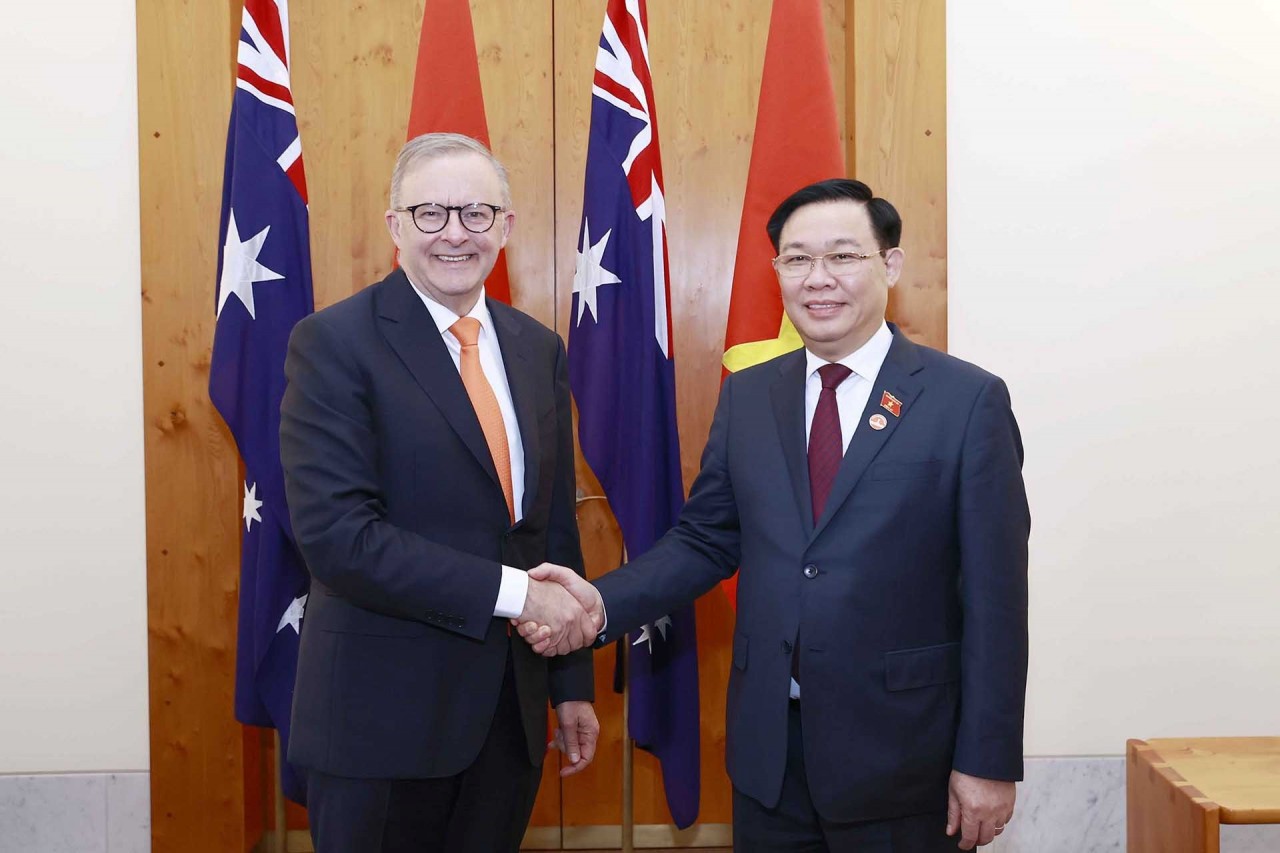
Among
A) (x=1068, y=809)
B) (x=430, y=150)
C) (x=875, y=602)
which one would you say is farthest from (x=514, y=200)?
(x=1068, y=809)

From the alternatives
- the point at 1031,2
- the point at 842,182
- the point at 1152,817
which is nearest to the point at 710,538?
the point at 842,182

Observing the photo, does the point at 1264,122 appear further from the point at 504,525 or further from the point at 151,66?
the point at 151,66

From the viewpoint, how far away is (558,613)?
1707 millimetres

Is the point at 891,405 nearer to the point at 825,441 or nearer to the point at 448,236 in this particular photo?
the point at 825,441

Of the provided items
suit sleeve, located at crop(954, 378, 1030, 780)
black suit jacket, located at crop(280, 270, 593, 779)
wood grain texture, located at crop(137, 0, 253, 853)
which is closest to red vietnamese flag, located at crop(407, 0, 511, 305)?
wood grain texture, located at crop(137, 0, 253, 853)

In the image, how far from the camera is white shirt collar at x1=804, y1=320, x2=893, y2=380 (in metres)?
1.73

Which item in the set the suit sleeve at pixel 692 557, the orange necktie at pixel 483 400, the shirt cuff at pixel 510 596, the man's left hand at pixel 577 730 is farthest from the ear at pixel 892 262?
the man's left hand at pixel 577 730

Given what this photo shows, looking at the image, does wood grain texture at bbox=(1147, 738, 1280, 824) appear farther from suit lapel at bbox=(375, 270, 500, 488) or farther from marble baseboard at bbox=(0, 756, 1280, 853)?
suit lapel at bbox=(375, 270, 500, 488)

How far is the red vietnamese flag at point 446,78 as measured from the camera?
2.51 m

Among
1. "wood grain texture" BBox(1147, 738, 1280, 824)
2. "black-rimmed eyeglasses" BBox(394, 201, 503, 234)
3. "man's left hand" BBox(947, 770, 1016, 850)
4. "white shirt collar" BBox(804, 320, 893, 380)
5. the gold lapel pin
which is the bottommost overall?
"wood grain texture" BBox(1147, 738, 1280, 824)

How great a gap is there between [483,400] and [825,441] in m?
0.63

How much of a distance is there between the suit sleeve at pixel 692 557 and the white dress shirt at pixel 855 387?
0.60ft

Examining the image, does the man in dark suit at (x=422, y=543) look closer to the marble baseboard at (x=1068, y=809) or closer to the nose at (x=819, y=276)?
the nose at (x=819, y=276)

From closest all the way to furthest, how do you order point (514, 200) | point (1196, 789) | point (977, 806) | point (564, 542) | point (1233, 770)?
point (977, 806) < point (564, 542) < point (1196, 789) < point (1233, 770) < point (514, 200)
